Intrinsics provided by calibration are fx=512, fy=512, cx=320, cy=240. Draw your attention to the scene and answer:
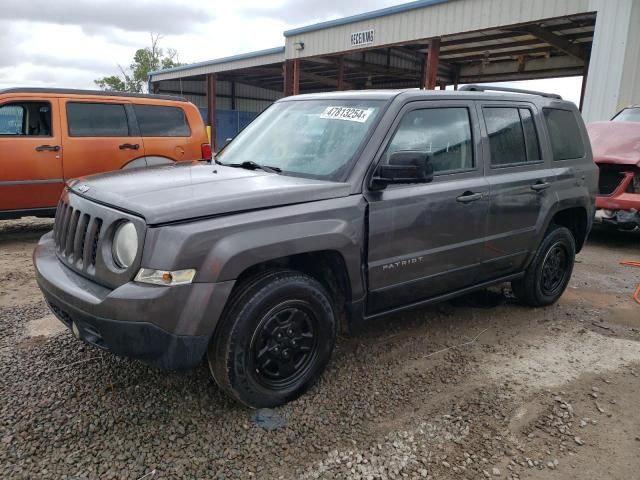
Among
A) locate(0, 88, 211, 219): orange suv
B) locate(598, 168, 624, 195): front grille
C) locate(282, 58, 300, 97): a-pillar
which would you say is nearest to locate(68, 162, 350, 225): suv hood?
locate(0, 88, 211, 219): orange suv

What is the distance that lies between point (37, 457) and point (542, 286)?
159 inches

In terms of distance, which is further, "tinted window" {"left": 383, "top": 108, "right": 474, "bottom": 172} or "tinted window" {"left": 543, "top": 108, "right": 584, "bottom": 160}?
"tinted window" {"left": 543, "top": 108, "right": 584, "bottom": 160}

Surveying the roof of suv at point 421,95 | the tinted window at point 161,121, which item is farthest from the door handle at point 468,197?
the tinted window at point 161,121

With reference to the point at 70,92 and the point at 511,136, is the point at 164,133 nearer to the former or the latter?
the point at 70,92

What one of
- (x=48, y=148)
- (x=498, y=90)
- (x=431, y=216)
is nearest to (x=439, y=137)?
(x=431, y=216)

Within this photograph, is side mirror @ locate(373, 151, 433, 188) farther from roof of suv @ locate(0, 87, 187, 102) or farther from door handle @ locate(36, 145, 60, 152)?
roof of suv @ locate(0, 87, 187, 102)

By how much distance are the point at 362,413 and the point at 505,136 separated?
2.37m

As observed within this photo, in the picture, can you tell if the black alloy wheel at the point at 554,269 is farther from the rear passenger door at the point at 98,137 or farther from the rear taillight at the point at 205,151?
the rear passenger door at the point at 98,137

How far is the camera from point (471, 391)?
3.14 meters

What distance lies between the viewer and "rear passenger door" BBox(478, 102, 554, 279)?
3779 millimetres

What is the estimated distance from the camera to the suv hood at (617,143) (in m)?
7.03

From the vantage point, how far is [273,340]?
9.05 feet

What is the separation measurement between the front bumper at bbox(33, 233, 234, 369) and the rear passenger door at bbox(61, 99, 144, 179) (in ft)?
15.2

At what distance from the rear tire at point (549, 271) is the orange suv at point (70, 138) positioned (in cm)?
455
